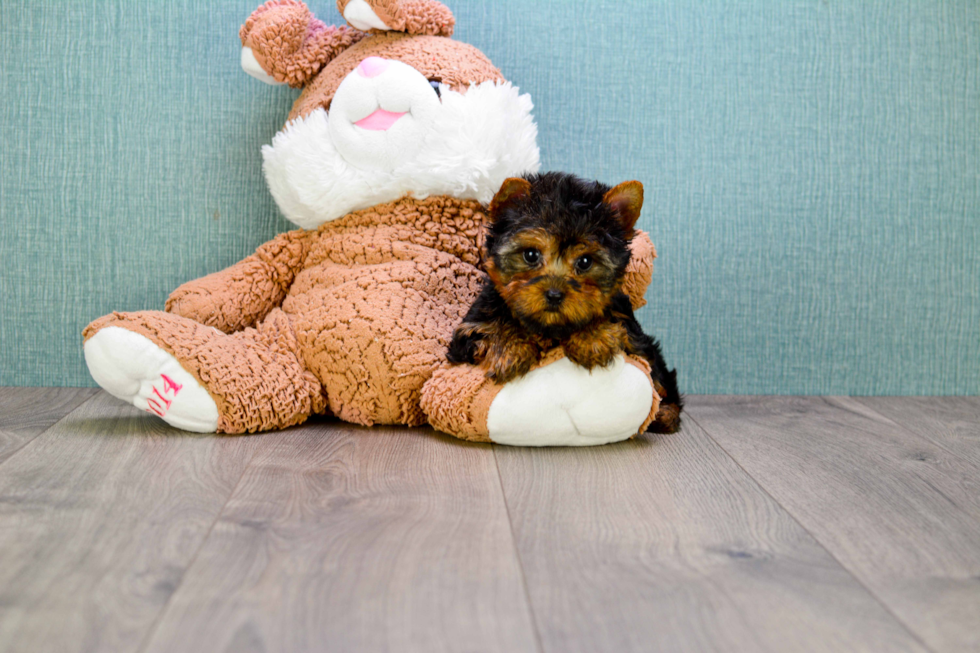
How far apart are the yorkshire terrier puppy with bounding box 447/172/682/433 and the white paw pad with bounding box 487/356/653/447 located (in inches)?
1.1

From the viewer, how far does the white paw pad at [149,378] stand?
55.6 inches

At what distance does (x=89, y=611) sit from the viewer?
81 centimetres

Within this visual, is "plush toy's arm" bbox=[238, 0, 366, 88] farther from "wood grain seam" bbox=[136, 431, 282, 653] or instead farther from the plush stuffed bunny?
"wood grain seam" bbox=[136, 431, 282, 653]

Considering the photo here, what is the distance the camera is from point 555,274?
1275mm

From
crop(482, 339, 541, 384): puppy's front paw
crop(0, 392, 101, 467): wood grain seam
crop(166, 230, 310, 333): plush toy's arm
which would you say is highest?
crop(166, 230, 310, 333): plush toy's arm

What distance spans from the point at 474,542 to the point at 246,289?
0.94m

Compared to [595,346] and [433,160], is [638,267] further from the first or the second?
[433,160]

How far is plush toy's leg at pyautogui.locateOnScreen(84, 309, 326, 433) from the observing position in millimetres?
1422

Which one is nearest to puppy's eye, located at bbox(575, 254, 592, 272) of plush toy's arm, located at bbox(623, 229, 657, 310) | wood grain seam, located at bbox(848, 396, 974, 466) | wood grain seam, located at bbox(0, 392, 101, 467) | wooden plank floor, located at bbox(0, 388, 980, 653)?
plush toy's arm, located at bbox(623, 229, 657, 310)

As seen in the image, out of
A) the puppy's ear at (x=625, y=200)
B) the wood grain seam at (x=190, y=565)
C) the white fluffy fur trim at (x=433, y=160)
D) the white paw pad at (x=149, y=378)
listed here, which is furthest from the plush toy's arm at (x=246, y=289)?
the puppy's ear at (x=625, y=200)

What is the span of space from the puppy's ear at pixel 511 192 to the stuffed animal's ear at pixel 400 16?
0.57 meters

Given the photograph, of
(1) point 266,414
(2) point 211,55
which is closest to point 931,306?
(1) point 266,414

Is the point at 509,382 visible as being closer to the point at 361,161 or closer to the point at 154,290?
the point at 361,161

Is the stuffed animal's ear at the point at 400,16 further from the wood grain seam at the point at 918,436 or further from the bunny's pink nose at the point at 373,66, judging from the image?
the wood grain seam at the point at 918,436
